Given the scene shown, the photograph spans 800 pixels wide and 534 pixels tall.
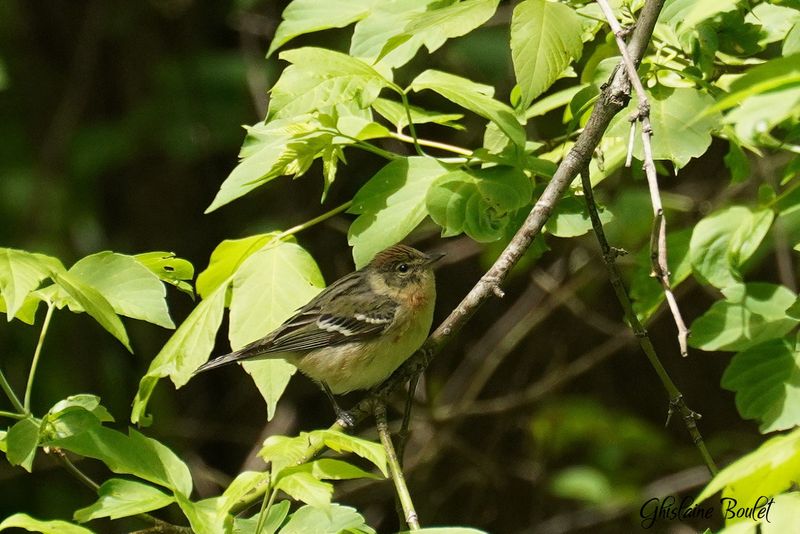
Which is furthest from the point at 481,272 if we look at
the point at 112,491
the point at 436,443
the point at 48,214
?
the point at 112,491

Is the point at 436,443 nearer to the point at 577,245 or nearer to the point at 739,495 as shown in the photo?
the point at 577,245

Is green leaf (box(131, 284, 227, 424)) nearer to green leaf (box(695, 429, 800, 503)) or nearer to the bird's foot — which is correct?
the bird's foot

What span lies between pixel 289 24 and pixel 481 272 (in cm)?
441

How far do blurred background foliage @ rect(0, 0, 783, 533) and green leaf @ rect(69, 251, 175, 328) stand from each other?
4.23 meters

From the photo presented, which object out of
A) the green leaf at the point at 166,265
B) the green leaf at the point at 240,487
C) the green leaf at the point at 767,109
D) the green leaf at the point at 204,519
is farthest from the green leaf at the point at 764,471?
the green leaf at the point at 166,265

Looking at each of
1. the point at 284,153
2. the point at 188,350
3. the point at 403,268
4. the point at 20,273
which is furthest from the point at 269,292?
the point at 403,268

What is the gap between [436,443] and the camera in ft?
23.0

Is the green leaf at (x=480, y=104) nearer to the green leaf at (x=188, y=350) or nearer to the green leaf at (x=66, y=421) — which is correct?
the green leaf at (x=188, y=350)

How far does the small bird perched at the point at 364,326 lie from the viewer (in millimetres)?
4039

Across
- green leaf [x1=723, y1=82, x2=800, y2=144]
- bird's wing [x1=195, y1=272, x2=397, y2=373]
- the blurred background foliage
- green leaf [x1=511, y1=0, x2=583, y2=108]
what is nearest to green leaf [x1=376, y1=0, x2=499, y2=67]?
green leaf [x1=511, y1=0, x2=583, y2=108]

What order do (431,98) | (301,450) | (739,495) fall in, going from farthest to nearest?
(431,98) → (301,450) → (739,495)

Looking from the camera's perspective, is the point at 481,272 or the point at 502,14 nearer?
the point at 502,14

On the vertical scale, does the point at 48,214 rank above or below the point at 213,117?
below

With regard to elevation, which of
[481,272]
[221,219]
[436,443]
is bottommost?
[436,443]
